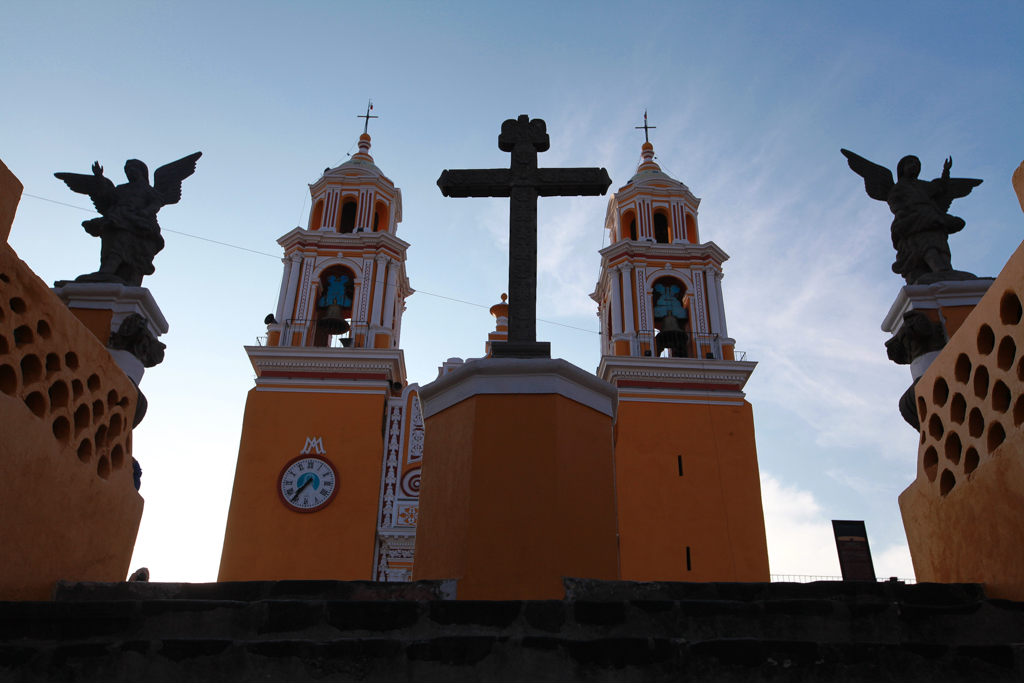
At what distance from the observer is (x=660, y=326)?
45.9 feet

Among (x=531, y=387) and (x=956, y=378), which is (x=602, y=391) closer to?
(x=531, y=387)

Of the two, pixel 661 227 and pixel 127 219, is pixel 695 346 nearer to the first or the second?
pixel 661 227

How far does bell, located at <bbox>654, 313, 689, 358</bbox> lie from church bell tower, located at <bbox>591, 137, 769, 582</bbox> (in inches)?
0.7

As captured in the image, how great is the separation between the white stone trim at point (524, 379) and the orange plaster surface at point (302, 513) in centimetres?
856

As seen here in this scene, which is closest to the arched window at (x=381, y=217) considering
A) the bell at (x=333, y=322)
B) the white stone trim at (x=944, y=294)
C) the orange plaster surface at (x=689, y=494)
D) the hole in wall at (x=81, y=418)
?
the bell at (x=333, y=322)

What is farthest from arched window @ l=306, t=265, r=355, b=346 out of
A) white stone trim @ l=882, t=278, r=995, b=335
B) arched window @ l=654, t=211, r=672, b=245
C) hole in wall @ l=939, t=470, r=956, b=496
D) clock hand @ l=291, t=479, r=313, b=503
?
hole in wall @ l=939, t=470, r=956, b=496

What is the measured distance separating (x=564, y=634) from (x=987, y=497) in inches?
72.5

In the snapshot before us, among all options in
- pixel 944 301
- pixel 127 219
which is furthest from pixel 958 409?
pixel 127 219

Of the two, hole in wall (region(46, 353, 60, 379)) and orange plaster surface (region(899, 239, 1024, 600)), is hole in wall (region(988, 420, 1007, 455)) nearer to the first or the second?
orange plaster surface (region(899, 239, 1024, 600))

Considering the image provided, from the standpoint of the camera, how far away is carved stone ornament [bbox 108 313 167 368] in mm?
4742

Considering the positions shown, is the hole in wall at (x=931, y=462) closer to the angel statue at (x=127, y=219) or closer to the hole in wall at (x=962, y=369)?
the hole in wall at (x=962, y=369)

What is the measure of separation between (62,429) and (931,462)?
12.5ft

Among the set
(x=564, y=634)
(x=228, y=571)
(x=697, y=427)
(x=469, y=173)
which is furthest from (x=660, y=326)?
(x=564, y=634)

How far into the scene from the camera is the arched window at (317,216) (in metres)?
15.2
